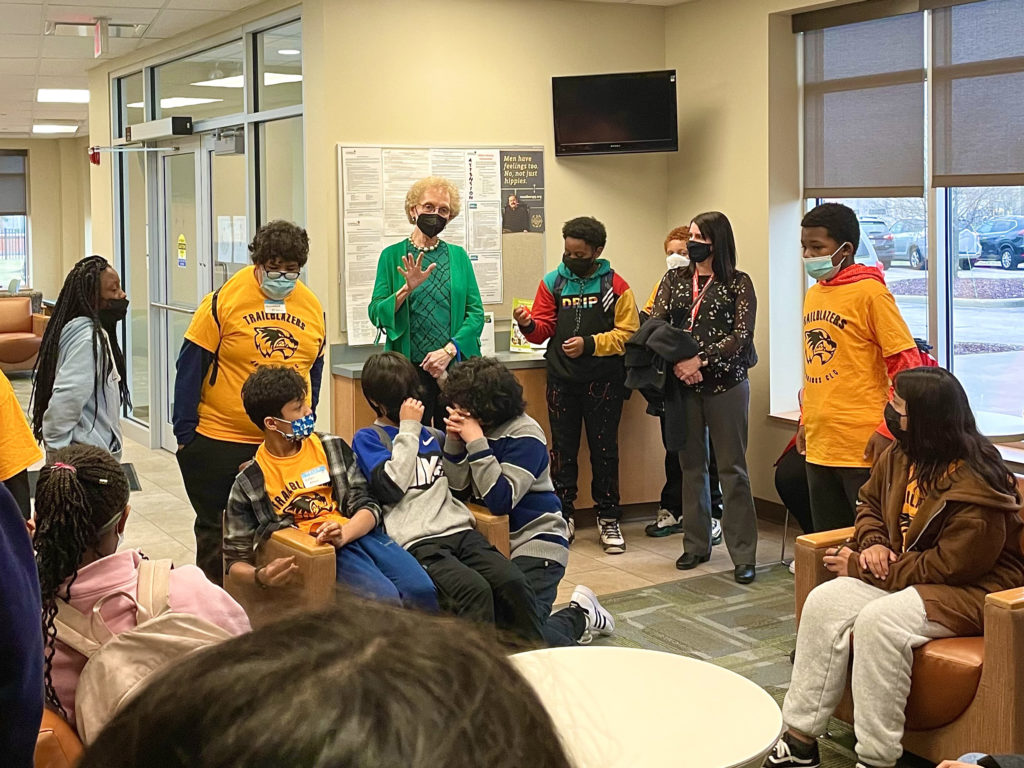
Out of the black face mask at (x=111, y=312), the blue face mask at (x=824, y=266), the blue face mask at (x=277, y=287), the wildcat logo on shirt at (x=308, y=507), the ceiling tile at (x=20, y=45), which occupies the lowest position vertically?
the wildcat logo on shirt at (x=308, y=507)

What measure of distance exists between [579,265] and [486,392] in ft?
5.61

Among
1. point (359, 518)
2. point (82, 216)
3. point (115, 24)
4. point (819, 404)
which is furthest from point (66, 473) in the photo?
point (82, 216)

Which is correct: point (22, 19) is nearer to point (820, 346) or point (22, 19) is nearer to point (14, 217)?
point (820, 346)

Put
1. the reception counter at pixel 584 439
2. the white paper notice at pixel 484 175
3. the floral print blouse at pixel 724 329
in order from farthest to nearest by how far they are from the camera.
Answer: the white paper notice at pixel 484 175 → the reception counter at pixel 584 439 → the floral print blouse at pixel 724 329

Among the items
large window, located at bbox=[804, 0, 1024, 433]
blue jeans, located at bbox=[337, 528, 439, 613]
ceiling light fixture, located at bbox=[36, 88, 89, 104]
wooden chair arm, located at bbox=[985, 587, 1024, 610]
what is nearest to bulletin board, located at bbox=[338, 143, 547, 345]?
large window, located at bbox=[804, 0, 1024, 433]

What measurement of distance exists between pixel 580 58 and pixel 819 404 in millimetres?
2769

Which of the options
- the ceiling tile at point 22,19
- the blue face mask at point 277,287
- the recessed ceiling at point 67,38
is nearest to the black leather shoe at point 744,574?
the blue face mask at point 277,287

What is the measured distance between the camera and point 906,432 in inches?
125

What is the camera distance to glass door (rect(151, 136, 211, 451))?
736 cm

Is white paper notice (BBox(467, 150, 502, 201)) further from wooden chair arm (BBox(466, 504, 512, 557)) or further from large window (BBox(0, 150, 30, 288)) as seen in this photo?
large window (BBox(0, 150, 30, 288))

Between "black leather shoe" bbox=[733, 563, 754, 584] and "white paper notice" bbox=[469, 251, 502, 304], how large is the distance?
6.45ft

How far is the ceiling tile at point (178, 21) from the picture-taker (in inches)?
253

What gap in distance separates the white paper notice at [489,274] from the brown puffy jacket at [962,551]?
3174mm

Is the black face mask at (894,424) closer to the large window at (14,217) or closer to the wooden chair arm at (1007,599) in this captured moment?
the wooden chair arm at (1007,599)
